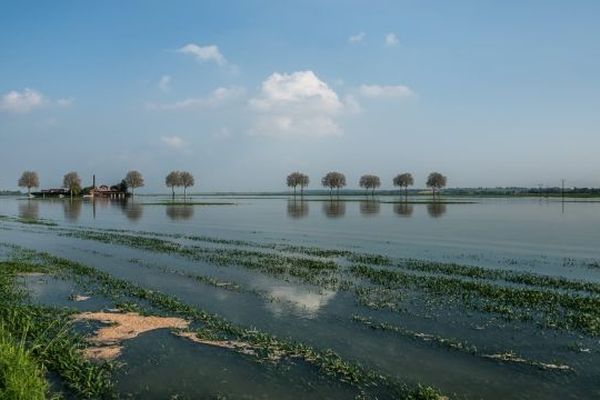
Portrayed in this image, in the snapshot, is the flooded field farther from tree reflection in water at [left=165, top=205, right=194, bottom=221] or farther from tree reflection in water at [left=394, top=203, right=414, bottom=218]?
tree reflection in water at [left=394, top=203, right=414, bottom=218]

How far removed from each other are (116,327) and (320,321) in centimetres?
651

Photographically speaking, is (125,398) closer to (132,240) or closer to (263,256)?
(263,256)

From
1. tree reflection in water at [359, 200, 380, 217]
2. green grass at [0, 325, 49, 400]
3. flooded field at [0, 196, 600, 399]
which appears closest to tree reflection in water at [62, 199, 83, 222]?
flooded field at [0, 196, 600, 399]

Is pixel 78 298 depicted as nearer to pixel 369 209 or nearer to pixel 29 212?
pixel 29 212

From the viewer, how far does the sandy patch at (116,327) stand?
12.7 m

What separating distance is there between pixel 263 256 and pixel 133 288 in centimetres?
1161

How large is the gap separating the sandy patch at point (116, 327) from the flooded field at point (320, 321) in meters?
0.06

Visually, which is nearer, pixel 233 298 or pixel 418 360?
pixel 418 360

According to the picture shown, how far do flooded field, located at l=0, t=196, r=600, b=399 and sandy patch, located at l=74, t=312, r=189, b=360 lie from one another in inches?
2.5

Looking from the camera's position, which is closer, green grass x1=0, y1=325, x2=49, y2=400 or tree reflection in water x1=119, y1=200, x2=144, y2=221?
green grass x1=0, y1=325, x2=49, y2=400

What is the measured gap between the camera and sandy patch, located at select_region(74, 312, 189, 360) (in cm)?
1266

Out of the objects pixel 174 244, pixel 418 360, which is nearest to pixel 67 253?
pixel 174 244

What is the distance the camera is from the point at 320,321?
15.9m

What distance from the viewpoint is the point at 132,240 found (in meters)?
39.6
